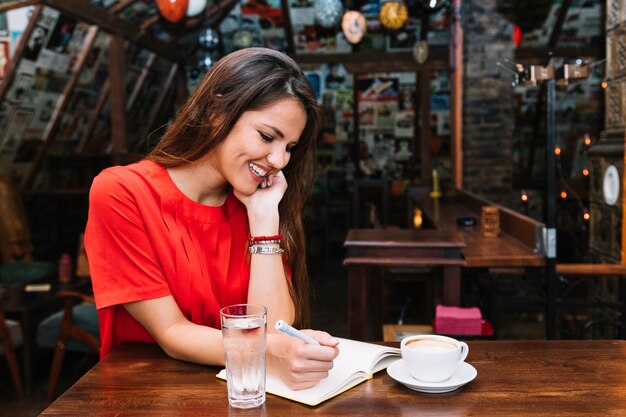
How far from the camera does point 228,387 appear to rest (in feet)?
3.46

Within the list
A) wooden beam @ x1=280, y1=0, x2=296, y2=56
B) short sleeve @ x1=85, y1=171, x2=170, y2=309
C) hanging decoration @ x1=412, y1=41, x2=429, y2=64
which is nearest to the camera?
short sleeve @ x1=85, y1=171, x2=170, y2=309

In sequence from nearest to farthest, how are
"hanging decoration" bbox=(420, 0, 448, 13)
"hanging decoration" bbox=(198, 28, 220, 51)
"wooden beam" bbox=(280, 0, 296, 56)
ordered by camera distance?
1. "hanging decoration" bbox=(420, 0, 448, 13)
2. "hanging decoration" bbox=(198, 28, 220, 51)
3. "wooden beam" bbox=(280, 0, 296, 56)

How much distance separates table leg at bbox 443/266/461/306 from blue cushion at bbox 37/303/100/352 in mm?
1975

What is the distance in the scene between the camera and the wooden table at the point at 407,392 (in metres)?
1.01

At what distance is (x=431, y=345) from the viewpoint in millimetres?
1183

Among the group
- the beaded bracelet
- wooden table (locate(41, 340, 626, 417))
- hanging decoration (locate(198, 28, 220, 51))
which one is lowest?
wooden table (locate(41, 340, 626, 417))

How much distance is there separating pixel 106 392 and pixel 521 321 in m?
4.54

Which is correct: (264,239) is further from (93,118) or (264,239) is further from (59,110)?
(93,118)

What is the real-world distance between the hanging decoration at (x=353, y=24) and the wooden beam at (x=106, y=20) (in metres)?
2.11

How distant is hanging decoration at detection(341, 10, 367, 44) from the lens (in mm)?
6836

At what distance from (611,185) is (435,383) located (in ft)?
10.9

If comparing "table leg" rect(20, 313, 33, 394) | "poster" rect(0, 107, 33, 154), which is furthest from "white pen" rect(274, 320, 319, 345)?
"poster" rect(0, 107, 33, 154)

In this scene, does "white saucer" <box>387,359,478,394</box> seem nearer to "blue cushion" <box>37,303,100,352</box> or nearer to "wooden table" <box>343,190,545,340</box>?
"wooden table" <box>343,190,545,340</box>

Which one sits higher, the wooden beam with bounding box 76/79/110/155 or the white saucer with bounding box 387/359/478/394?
the wooden beam with bounding box 76/79/110/155
